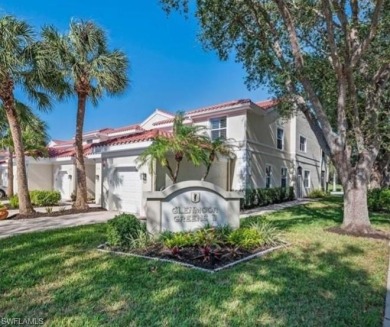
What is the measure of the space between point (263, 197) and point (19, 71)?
1441 cm

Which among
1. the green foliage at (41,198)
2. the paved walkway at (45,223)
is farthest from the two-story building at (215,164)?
the green foliage at (41,198)

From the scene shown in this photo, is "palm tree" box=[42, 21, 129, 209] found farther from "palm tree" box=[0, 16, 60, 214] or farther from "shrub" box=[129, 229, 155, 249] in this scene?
"shrub" box=[129, 229, 155, 249]

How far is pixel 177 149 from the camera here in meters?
13.3

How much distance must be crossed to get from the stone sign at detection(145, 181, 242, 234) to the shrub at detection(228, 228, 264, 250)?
2.56 feet

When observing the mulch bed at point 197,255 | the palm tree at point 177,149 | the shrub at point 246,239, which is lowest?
the mulch bed at point 197,255

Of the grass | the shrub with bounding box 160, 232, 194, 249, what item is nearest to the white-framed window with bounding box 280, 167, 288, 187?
the grass

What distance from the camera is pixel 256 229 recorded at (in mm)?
8438

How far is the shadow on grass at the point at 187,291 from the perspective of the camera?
405 centimetres

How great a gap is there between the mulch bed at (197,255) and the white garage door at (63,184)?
16.7m

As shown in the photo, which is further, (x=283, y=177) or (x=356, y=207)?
(x=283, y=177)

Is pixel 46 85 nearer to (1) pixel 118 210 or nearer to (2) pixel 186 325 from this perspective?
(1) pixel 118 210

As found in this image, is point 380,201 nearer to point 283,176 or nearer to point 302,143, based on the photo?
point 283,176

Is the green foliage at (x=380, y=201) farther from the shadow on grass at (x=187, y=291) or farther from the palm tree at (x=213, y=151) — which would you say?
the shadow on grass at (x=187, y=291)

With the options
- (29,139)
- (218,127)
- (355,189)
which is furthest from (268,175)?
(29,139)
